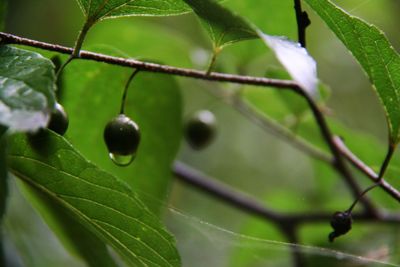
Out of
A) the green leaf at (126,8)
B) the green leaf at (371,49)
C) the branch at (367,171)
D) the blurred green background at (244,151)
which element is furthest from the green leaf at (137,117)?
the green leaf at (371,49)

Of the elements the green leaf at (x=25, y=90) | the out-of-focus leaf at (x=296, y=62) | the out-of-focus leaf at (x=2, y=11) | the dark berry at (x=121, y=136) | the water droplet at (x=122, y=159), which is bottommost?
the water droplet at (x=122, y=159)

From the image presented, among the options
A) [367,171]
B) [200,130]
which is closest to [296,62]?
[367,171]

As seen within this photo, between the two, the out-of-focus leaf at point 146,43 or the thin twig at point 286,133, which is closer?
the thin twig at point 286,133

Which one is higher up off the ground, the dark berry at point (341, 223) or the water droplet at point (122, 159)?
the dark berry at point (341, 223)

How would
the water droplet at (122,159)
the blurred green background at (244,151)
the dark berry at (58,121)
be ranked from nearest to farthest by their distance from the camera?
the dark berry at (58,121) < the water droplet at (122,159) < the blurred green background at (244,151)

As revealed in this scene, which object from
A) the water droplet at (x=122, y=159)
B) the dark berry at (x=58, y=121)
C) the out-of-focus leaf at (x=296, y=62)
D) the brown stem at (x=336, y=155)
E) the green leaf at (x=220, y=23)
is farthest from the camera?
the brown stem at (x=336, y=155)

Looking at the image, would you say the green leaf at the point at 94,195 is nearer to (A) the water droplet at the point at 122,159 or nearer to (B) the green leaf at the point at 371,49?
(A) the water droplet at the point at 122,159

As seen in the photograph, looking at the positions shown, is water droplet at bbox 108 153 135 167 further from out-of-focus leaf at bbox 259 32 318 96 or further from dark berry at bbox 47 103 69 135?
out-of-focus leaf at bbox 259 32 318 96

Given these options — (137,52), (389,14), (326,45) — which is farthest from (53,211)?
(326,45)
